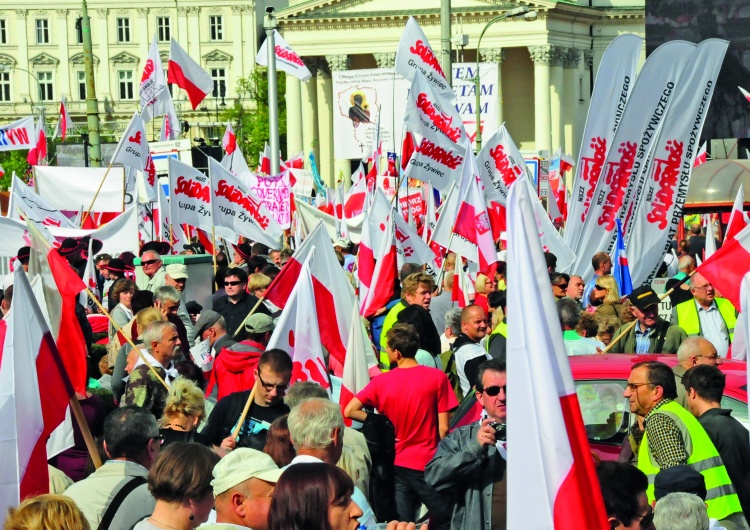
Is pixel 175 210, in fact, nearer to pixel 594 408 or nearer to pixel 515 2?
pixel 594 408

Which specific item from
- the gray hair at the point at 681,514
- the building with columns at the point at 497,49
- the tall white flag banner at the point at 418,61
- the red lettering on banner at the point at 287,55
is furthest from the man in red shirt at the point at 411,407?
the building with columns at the point at 497,49

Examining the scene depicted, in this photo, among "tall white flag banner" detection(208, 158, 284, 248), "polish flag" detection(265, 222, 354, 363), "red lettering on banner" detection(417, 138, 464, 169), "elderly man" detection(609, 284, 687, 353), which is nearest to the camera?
"polish flag" detection(265, 222, 354, 363)

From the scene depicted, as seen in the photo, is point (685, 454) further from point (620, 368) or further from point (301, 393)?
point (301, 393)

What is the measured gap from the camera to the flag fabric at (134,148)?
18.7 m

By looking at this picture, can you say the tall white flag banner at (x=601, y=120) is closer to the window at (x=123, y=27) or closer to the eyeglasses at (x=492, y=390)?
the eyeglasses at (x=492, y=390)

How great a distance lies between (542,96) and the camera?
73312mm

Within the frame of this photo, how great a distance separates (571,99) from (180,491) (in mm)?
73174

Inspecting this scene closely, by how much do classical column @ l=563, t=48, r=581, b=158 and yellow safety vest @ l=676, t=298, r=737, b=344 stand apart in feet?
212

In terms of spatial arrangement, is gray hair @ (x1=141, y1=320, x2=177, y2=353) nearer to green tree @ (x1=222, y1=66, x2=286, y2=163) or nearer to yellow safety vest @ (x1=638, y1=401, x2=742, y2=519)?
yellow safety vest @ (x1=638, y1=401, x2=742, y2=519)

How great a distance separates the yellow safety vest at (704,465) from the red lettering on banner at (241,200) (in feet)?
30.1

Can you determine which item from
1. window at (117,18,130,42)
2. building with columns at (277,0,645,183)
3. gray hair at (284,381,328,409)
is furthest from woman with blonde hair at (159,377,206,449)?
window at (117,18,130,42)

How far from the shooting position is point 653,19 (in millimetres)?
29016

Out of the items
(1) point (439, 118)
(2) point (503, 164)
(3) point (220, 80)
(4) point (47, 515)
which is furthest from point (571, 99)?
(4) point (47, 515)

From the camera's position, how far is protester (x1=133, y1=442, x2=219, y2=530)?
464 cm
